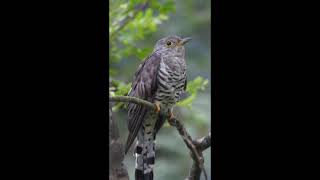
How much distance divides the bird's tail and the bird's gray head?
0.42 meters

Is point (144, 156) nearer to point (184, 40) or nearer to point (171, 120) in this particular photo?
point (171, 120)

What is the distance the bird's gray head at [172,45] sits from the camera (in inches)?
98.2

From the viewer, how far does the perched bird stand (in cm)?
244

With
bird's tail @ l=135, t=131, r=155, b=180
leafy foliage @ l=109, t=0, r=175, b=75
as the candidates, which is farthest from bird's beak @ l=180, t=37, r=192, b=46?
leafy foliage @ l=109, t=0, r=175, b=75

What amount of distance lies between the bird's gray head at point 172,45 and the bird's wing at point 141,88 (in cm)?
4

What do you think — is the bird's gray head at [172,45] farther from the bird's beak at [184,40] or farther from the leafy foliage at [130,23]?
the leafy foliage at [130,23]

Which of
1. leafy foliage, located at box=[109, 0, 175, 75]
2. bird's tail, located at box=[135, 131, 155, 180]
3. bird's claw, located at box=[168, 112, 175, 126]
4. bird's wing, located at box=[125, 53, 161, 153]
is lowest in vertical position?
bird's tail, located at box=[135, 131, 155, 180]

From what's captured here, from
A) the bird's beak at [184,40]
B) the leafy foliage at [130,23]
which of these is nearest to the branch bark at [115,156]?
the bird's beak at [184,40]

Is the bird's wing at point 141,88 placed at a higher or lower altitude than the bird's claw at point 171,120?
higher

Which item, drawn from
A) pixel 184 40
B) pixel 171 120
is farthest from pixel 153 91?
pixel 184 40

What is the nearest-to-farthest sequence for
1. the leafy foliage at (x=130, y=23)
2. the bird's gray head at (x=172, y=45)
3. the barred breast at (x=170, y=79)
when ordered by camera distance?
1. the bird's gray head at (x=172, y=45)
2. the barred breast at (x=170, y=79)
3. the leafy foliage at (x=130, y=23)

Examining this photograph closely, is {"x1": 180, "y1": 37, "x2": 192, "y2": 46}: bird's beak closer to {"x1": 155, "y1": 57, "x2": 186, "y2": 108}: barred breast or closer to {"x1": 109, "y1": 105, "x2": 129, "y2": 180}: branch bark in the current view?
{"x1": 155, "y1": 57, "x2": 186, "y2": 108}: barred breast
